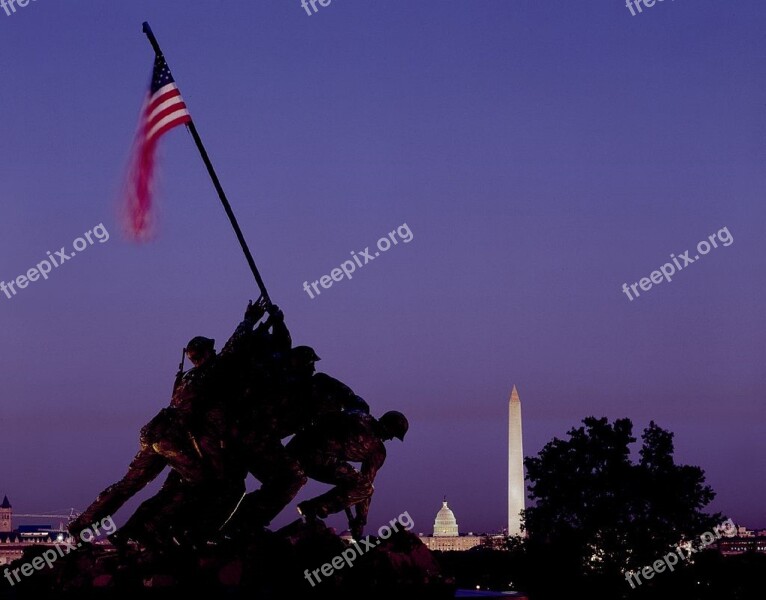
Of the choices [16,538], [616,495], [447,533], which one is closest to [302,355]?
[616,495]

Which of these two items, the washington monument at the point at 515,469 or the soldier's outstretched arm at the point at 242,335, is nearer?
the soldier's outstretched arm at the point at 242,335

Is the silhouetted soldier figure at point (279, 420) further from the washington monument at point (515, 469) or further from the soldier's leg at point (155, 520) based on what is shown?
the washington monument at point (515, 469)

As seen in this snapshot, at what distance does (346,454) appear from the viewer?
15.5m

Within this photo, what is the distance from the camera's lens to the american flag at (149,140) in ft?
54.5

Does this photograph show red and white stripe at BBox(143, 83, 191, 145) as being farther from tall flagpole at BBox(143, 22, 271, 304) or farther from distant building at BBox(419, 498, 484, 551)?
distant building at BBox(419, 498, 484, 551)

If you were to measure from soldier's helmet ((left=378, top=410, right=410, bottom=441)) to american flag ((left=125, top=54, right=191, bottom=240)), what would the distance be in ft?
12.5

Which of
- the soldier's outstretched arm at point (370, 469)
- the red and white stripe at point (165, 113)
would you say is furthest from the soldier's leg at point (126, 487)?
the red and white stripe at point (165, 113)

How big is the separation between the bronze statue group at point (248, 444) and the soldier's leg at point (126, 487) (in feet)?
0.05

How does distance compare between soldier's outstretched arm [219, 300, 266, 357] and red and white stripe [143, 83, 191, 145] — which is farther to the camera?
red and white stripe [143, 83, 191, 145]

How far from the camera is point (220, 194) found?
54.7ft

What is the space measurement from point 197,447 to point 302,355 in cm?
160

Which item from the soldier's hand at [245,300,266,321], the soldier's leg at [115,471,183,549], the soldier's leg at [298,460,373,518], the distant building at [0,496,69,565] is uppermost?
the distant building at [0,496,69,565]

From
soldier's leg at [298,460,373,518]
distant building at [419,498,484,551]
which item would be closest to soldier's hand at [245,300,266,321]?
soldier's leg at [298,460,373,518]

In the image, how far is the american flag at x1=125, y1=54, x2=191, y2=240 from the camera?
16.6 m
